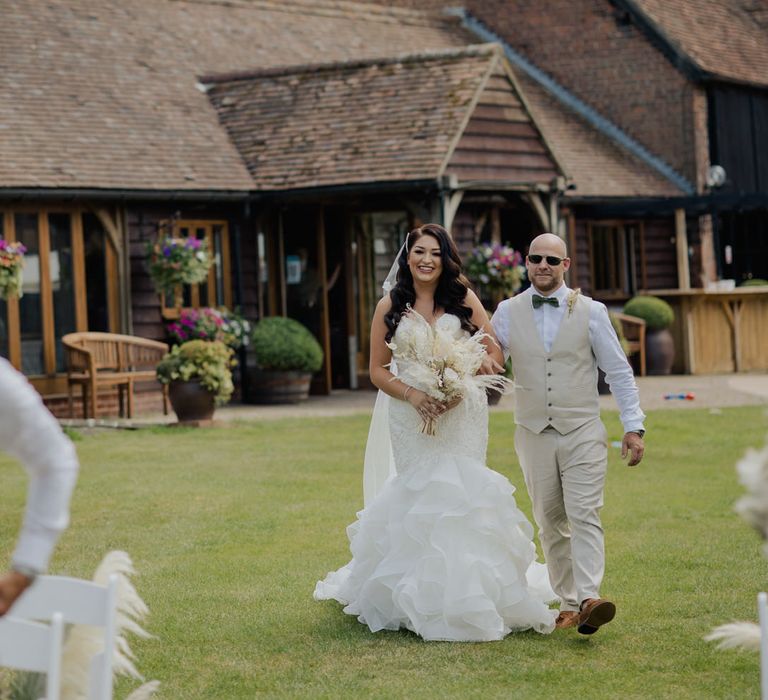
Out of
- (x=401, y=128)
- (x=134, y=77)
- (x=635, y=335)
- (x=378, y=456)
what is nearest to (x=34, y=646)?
(x=378, y=456)

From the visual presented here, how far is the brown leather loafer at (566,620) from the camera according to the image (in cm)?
702

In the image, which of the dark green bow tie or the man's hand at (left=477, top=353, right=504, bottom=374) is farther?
the man's hand at (left=477, top=353, right=504, bottom=374)

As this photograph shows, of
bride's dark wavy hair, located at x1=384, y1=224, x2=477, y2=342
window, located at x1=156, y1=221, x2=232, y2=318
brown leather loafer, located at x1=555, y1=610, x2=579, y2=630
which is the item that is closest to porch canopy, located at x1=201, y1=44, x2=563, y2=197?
window, located at x1=156, y1=221, x2=232, y2=318

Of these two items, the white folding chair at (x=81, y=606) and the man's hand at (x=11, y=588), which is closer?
the man's hand at (x=11, y=588)

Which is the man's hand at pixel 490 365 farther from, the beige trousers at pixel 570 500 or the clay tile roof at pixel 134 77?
the clay tile roof at pixel 134 77

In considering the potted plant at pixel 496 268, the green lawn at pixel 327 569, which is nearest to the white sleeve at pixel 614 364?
the green lawn at pixel 327 569

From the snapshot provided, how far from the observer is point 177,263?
18406mm

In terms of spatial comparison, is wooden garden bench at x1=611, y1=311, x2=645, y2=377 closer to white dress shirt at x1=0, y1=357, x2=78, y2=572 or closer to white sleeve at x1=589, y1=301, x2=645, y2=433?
white sleeve at x1=589, y1=301, x2=645, y2=433

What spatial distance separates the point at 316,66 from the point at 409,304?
13947 mm

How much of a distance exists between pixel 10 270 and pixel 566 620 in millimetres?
10288

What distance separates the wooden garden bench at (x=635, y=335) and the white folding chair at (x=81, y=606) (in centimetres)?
1940

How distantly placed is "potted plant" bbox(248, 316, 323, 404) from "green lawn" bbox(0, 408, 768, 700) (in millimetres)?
3885

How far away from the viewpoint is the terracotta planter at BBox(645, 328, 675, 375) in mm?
22891

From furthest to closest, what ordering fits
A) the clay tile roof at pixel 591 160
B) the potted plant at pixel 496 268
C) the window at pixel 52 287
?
the clay tile roof at pixel 591 160, the potted plant at pixel 496 268, the window at pixel 52 287
